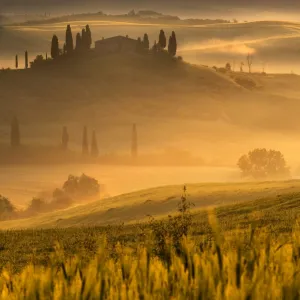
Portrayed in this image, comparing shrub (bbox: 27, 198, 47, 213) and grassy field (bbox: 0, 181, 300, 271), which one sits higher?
grassy field (bbox: 0, 181, 300, 271)

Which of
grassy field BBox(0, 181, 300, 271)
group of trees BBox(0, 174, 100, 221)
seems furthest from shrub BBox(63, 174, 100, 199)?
grassy field BBox(0, 181, 300, 271)

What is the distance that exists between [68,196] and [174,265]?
6566 inches

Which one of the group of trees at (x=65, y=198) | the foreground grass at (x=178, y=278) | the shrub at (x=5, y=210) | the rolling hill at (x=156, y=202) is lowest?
the group of trees at (x=65, y=198)

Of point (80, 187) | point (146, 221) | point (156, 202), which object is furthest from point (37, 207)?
point (146, 221)

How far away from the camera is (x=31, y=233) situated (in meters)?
37.5

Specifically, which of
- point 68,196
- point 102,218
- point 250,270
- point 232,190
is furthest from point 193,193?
point 68,196

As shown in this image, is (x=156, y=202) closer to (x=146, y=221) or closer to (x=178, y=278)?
(x=146, y=221)

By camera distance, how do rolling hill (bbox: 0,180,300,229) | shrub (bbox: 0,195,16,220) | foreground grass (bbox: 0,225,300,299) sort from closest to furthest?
1. foreground grass (bbox: 0,225,300,299)
2. rolling hill (bbox: 0,180,300,229)
3. shrub (bbox: 0,195,16,220)

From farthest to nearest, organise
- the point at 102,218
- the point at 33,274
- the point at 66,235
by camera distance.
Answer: the point at 102,218 < the point at 66,235 < the point at 33,274

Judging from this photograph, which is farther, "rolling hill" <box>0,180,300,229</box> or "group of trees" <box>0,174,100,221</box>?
"group of trees" <box>0,174,100,221</box>

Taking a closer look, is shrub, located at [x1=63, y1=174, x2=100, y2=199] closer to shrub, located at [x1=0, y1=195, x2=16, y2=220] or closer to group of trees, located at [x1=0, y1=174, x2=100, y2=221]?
group of trees, located at [x1=0, y1=174, x2=100, y2=221]

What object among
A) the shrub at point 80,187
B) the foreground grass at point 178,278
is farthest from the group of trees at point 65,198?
the foreground grass at point 178,278

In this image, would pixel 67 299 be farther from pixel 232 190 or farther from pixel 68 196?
pixel 68 196

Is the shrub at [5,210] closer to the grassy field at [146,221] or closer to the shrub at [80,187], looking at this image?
the shrub at [80,187]
